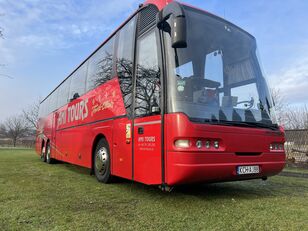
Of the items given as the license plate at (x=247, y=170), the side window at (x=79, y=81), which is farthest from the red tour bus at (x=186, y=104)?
the side window at (x=79, y=81)

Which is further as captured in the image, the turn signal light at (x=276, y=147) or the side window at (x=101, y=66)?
the side window at (x=101, y=66)

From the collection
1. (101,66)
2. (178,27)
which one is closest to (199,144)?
(178,27)

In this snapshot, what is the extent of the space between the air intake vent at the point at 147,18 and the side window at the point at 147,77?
0.16 metres

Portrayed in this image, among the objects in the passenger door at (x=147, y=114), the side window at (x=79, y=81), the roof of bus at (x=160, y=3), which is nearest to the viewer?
the passenger door at (x=147, y=114)

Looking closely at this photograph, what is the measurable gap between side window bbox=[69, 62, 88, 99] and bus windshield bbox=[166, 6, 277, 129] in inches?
188

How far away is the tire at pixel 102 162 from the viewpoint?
681 centimetres

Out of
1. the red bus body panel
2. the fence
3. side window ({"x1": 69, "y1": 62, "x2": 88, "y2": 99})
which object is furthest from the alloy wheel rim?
the fence

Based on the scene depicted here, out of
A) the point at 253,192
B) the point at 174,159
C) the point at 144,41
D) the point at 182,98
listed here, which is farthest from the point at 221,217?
the point at 144,41

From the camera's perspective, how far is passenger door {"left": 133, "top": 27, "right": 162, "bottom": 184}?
4848mm

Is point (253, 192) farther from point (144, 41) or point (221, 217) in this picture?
point (144, 41)

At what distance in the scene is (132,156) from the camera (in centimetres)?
551

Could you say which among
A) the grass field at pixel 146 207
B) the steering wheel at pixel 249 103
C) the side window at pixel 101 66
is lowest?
the grass field at pixel 146 207

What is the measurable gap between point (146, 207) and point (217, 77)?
2.39 m

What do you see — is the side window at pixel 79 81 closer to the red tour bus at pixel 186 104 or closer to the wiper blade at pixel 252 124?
the red tour bus at pixel 186 104
